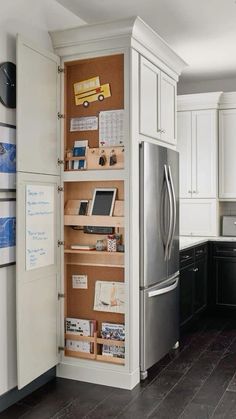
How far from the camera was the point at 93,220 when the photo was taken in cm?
350

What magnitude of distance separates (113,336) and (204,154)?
2.87m

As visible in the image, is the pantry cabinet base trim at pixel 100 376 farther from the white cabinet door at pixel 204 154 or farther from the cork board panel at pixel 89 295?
the white cabinet door at pixel 204 154

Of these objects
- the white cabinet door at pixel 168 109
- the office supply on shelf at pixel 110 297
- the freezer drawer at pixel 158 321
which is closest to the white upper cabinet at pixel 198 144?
the white cabinet door at pixel 168 109

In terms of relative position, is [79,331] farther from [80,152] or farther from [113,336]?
[80,152]

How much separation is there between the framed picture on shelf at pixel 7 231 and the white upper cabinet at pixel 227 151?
3.19 meters

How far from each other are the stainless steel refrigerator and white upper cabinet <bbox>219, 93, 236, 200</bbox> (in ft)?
5.62

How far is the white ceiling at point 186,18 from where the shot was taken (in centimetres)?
364

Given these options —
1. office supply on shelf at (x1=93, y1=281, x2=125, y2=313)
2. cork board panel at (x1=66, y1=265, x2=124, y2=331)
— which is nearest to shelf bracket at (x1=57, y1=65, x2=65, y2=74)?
cork board panel at (x1=66, y1=265, x2=124, y2=331)

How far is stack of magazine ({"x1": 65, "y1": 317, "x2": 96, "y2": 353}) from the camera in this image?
140 inches

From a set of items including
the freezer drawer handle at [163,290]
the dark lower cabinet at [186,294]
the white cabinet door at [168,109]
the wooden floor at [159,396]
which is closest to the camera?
the wooden floor at [159,396]

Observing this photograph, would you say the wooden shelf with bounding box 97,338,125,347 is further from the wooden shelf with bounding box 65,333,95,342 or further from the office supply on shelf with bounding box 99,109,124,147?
the office supply on shelf with bounding box 99,109,124,147

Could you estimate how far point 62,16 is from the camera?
3.64 meters

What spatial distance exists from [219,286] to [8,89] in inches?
136

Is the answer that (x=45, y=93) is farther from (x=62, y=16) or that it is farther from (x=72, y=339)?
(x=72, y=339)
